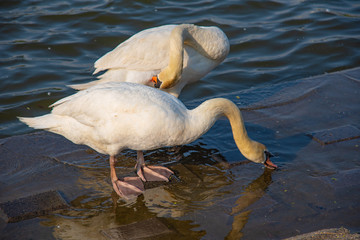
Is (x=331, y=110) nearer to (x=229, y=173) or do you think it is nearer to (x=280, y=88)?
(x=280, y=88)

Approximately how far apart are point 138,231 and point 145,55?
3135 mm

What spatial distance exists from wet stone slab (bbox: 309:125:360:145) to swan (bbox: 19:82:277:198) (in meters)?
0.94

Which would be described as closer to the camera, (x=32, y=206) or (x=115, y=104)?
(x=32, y=206)

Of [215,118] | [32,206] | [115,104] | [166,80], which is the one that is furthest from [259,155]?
[32,206]

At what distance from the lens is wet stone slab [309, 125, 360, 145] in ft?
18.4

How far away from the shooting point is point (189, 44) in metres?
6.79

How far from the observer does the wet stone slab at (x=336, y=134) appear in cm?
561

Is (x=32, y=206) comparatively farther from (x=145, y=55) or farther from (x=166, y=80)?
(x=145, y=55)

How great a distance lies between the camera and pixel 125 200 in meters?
4.70

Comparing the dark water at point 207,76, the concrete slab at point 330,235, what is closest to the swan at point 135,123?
the dark water at point 207,76

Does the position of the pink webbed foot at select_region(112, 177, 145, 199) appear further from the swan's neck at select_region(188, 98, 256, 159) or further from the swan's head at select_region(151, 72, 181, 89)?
the swan's head at select_region(151, 72, 181, 89)

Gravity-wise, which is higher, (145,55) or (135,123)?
(145,55)

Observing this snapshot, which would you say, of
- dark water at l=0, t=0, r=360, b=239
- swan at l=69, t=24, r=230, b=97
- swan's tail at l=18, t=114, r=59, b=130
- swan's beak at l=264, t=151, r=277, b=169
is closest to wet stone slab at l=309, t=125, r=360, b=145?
dark water at l=0, t=0, r=360, b=239

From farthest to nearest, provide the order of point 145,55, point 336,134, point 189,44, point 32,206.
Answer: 1. point 189,44
2. point 145,55
3. point 336,134
4. point 32,206
